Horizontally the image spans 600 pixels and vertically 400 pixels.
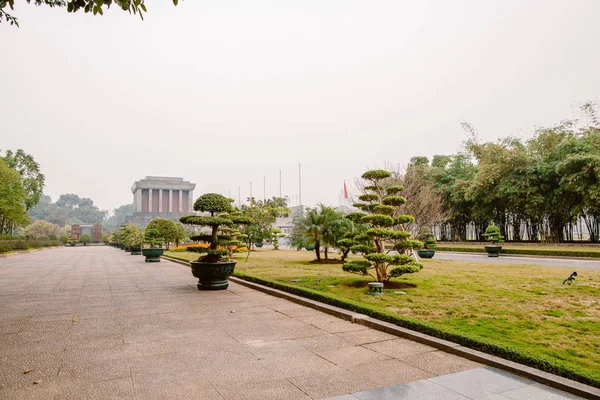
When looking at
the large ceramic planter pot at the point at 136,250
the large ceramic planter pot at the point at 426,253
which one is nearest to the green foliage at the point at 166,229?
the large ceramic planter pot at the point at 136,250

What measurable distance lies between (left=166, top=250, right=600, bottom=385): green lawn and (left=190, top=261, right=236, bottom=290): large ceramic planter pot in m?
1.67

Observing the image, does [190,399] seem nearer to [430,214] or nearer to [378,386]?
[378,386]

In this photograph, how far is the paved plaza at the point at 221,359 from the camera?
9.84ft

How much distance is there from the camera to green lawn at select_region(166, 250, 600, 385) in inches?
155

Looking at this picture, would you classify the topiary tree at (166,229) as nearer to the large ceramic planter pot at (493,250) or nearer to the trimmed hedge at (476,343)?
the large ceramic planter pot at (493,250)

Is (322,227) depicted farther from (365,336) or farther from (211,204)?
(365,336)

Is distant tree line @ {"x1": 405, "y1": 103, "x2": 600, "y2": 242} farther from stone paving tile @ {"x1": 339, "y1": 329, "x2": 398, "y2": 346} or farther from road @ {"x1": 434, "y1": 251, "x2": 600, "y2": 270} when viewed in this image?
stone paving tile @ {"x1": 339, "y1": 329, "x2": 398, "y2": 346}

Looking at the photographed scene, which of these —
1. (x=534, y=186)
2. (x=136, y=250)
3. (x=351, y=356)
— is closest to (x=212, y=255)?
(x=351, y=356)

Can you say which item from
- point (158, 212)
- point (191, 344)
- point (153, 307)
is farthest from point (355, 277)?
point (158, 212)

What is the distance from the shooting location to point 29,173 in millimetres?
43594

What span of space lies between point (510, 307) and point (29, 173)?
52.3 meters

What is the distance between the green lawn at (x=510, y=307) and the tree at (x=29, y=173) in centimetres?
4557

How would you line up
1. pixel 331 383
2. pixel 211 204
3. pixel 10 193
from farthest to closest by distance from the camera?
pixel 10 193
pixel 211 204
pixel 331 383

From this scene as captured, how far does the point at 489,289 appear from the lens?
25.1 ft
